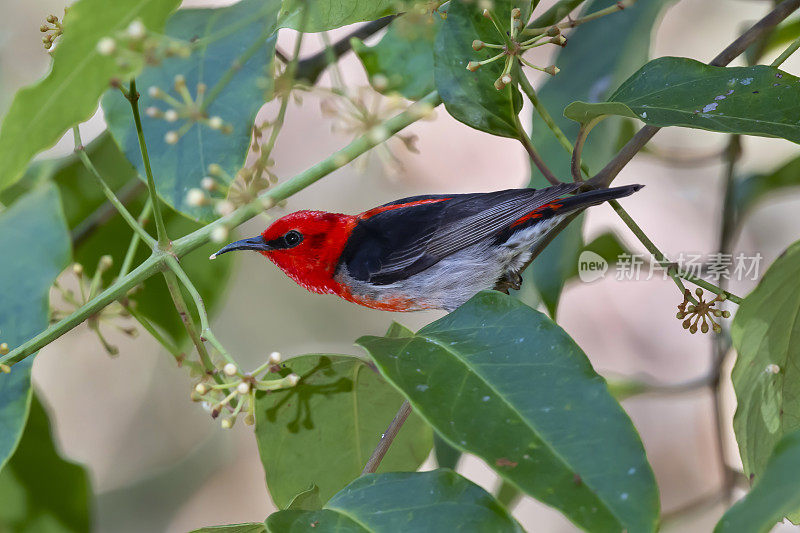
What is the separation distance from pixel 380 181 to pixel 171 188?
336 cm

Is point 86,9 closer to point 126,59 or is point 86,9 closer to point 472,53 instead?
point 126,59

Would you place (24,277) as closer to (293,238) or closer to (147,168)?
(147,168)

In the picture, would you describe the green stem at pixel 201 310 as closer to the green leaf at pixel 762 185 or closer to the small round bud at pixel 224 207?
the small round bud at pixel 224 207

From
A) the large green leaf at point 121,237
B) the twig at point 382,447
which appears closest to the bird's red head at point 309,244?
the large green leaf at point 121,237

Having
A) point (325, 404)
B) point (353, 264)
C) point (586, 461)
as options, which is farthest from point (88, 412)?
point (586, 461)

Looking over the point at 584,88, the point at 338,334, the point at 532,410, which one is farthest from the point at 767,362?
the point at 338,334

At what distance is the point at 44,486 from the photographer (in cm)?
246

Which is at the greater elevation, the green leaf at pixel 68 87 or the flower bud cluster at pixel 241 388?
the green leaf at pixel 68 87

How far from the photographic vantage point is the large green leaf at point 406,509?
132 centimetres

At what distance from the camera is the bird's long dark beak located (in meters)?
2.27

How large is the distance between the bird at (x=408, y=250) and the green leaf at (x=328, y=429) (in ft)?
1.95

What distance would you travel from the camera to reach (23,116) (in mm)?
1401

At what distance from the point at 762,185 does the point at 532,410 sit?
1.81m

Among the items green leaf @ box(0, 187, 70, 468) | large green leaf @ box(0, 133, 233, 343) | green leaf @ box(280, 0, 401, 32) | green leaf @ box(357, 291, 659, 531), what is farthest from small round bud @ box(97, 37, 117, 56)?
large green leaf @ box(0, 133, 233, 343)
